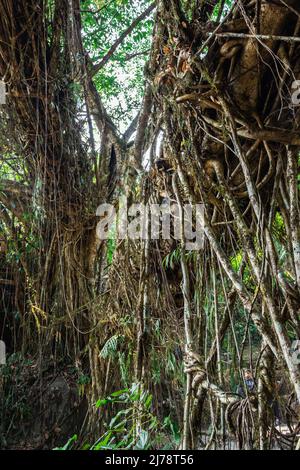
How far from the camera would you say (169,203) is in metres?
1.88

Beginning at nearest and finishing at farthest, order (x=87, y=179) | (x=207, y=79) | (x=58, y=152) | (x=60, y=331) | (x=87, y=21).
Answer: (x=207, y=79) < (x=58, y=152) < (x=87, y=179) < (x=87, y=21) < (x=60, y=331)

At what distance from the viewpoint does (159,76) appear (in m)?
1.58

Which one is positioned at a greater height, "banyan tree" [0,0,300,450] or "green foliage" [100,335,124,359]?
"banyan tree" [0,0,300,450]

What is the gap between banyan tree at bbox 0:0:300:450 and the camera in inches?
48.9

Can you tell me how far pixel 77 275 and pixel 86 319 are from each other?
41cm

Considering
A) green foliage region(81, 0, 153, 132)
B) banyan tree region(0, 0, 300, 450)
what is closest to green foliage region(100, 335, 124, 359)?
banyan tree region(0, 0, 300, 450)

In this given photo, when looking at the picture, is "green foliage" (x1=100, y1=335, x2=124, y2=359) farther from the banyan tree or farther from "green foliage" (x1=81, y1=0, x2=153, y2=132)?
"green foliage" (x1=81, y1=0, x2=153, y2=132)

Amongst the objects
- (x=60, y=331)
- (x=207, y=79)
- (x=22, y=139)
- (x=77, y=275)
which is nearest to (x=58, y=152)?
(x=22, y=139)

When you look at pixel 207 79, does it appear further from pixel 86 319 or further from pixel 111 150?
pixel 86 319

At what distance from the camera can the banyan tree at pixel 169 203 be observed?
1.24 meters

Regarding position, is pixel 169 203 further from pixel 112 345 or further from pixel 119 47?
pixel 119 47

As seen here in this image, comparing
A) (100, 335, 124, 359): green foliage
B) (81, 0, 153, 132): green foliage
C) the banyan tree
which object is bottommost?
(100, 335, 124, 359): green foliage

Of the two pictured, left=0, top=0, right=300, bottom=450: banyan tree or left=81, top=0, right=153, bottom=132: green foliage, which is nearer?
left=0, top=0, right=300, bottom=450: banyan tree

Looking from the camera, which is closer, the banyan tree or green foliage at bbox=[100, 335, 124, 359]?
the banyan tree
